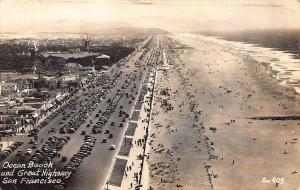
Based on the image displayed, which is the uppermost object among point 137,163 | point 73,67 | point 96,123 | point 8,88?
point 73,67

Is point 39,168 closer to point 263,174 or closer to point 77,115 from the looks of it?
point 263,174

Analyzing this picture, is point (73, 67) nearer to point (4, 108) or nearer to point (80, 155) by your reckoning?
point (4, 108)

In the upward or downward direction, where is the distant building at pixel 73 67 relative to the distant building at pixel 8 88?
upward

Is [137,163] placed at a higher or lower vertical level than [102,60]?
lower

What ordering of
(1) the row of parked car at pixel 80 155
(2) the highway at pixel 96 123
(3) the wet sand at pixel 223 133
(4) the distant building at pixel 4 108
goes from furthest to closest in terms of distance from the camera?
(4) the distant building at pixel 4 108
(3) the wet sand at pixel 223 133
(2) the highway at pixel 96 123
(1) the row of parked car at pixel 80 155

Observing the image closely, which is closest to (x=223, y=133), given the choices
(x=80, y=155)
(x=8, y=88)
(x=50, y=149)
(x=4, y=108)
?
(x=80, y=155)

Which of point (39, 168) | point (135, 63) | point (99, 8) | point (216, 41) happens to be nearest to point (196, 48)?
point (216, 41)

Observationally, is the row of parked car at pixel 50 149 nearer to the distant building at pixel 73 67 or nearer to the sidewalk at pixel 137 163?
the sidewalk at pixel 137 163

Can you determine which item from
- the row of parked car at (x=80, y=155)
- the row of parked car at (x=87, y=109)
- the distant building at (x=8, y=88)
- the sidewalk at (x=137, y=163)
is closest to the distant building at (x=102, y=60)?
the row of parked car at (x=87, y=109)
